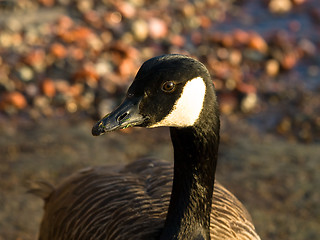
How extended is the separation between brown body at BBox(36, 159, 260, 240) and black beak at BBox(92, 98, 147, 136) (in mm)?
784

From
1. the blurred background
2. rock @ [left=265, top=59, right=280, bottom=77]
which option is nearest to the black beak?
the blurred background

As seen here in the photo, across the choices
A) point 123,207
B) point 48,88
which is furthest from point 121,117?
point 48,88

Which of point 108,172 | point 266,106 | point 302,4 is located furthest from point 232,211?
point 302,4

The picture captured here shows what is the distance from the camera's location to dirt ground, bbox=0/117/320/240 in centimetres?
464

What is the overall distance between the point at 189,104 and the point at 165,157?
306cm

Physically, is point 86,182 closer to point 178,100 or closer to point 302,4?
point 178,100

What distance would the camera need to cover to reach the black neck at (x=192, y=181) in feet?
8.26

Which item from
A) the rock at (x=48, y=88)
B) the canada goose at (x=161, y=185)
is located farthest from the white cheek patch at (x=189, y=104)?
the rock at (x=48, y=88)

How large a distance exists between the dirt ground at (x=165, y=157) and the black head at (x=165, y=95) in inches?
97.8

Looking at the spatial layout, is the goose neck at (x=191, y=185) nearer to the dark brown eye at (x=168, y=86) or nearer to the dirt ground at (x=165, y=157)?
the dark brown eye at (x=168, y=86)

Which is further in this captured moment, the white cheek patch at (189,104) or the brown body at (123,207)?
the brown body at (123,207)

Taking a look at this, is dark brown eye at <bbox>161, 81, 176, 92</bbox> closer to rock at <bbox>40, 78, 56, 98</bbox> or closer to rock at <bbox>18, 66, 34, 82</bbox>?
rock at <bbox>40, 78, 56, 98</bbox>

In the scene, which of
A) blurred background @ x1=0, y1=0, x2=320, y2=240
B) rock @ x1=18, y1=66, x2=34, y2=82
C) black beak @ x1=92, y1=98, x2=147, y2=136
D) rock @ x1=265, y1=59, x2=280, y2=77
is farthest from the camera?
rock @ x1=265, y1=59, x2=280, y2=77

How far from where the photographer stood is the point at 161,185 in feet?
10.7
